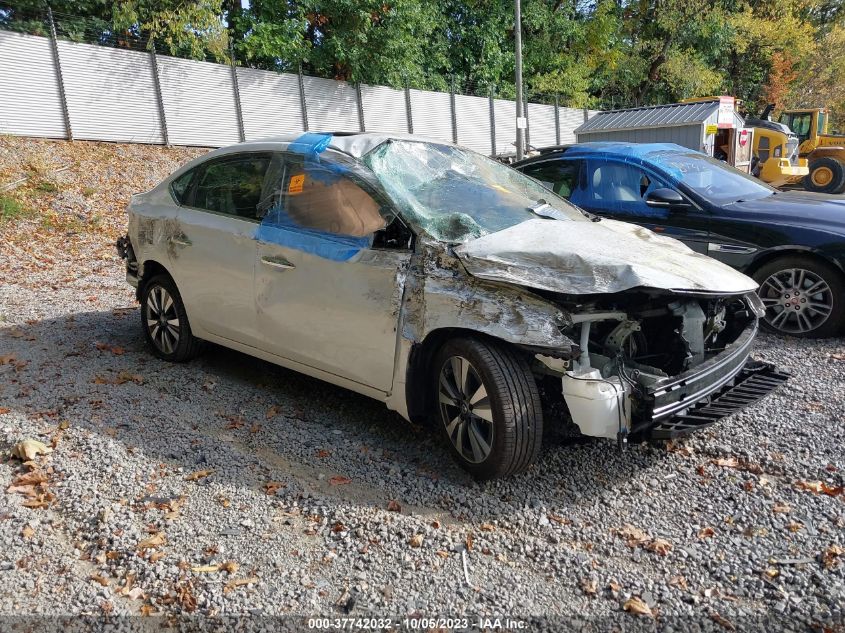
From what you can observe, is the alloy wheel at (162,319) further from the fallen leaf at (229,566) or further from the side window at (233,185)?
the fallen leaf at (229,566)

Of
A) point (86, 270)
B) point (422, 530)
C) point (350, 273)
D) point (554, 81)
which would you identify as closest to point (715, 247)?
point (350, 273)

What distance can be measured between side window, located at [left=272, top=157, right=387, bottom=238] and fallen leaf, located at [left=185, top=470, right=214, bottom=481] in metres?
1.52

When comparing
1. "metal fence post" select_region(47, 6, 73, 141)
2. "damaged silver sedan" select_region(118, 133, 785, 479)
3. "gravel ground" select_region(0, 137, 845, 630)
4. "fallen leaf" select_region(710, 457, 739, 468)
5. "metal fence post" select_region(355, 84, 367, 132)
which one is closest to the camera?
"gravel ground" select_region(0, 137, 845, 630)

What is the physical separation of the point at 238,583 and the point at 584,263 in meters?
2.11

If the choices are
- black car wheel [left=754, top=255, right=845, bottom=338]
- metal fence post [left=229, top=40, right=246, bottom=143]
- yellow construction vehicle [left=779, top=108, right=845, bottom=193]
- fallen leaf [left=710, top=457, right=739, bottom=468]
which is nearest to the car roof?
black car wheel [left=754, top=255, right=845, bottom=338]

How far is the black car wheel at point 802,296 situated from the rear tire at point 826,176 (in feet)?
51.9

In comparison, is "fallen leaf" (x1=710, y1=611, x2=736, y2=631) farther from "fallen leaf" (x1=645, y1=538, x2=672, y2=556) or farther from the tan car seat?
the tan car seat

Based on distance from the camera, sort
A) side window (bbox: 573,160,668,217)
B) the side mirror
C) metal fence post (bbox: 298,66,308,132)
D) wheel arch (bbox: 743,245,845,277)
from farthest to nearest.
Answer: metal fence post (bbox: 298,66,308,132) → side window (bbox: 573,160,668,217) → the side mirror → wheel arch (bbox: 743,245,845,277)

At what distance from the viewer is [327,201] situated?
4102 mm

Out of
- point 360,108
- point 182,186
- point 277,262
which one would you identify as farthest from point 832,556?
point 360,108

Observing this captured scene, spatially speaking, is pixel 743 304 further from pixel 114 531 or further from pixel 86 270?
pixel 86 270

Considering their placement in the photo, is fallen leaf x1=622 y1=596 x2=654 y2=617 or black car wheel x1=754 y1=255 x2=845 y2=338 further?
black car wheel x1=754 y1=255 x2=845 y2=338

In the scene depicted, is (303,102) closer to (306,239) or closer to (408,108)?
(408,108)

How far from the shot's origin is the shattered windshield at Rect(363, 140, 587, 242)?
375cm
